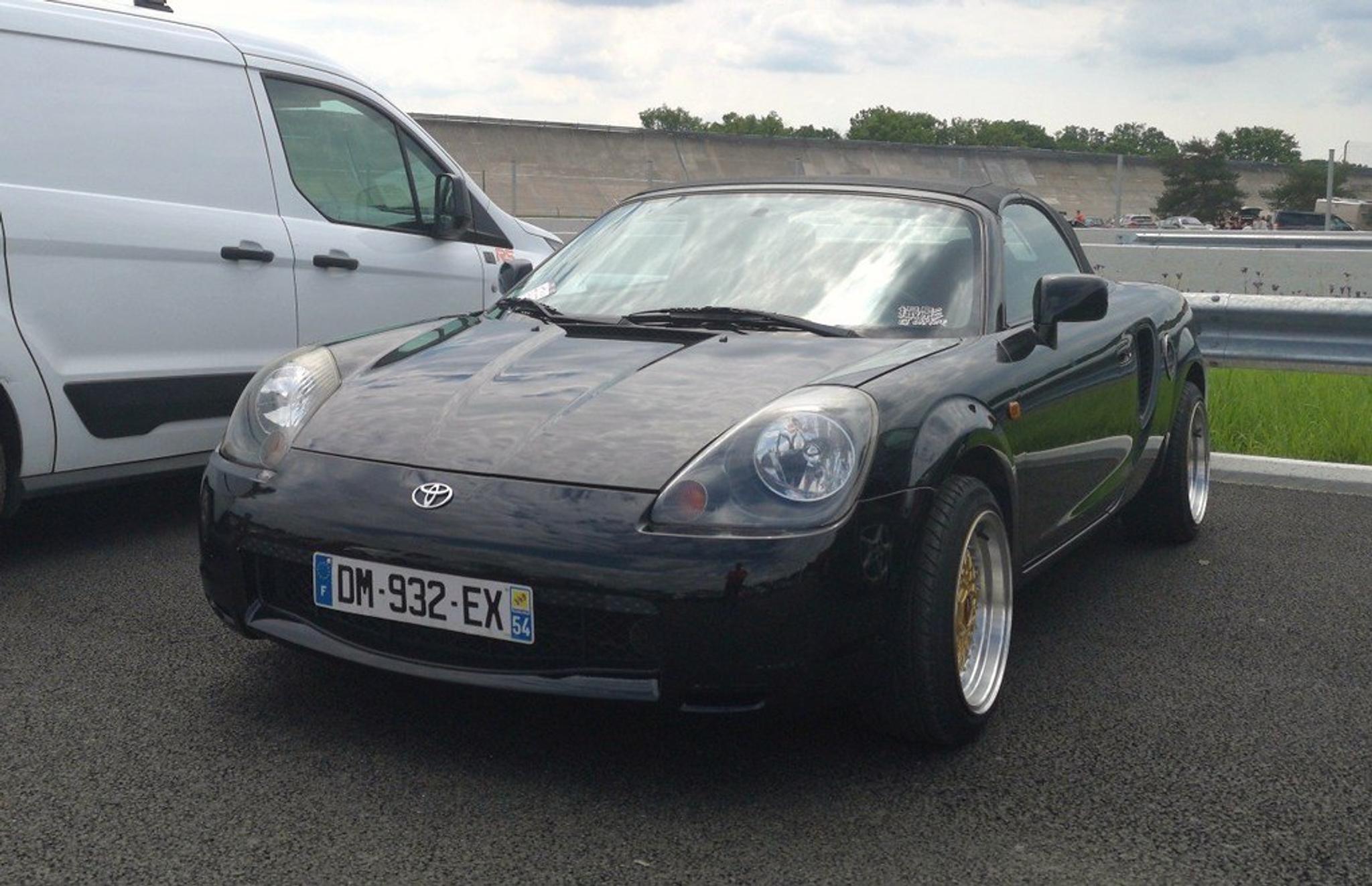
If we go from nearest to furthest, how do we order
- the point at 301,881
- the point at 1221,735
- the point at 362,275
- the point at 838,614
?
the point at 301,881 → the point at 838,614 → the point at 1221,735 → the point at 362,275

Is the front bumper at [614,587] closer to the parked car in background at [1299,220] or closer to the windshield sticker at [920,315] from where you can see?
the windshield sticker at [920,315]

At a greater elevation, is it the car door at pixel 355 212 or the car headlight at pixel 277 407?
the car door at pixel 355 212

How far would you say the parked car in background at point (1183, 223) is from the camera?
56200 mm

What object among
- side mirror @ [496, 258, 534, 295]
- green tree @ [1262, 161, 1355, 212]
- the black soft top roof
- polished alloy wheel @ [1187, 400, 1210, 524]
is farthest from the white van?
green tree @ [1262, 161, 1355, 212]

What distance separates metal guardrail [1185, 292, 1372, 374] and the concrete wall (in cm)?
3397

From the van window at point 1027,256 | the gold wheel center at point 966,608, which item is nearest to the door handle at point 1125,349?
the van window at point 1027,256

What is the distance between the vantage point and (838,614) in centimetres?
296

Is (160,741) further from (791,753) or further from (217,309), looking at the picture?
(217,309)

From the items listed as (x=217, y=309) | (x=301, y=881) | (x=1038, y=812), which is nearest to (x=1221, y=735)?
(x=1038, y=812)

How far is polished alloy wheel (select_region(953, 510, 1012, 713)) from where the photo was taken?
11.2 ft

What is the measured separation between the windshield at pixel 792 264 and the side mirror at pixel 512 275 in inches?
4.7

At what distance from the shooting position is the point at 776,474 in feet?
10.00

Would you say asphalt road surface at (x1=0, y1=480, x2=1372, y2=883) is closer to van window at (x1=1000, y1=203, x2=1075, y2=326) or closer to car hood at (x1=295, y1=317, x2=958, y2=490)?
car hood at (x1=295, y1=317, x2=958, y2=490)

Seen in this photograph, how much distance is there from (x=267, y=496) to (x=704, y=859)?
125 centimetres
